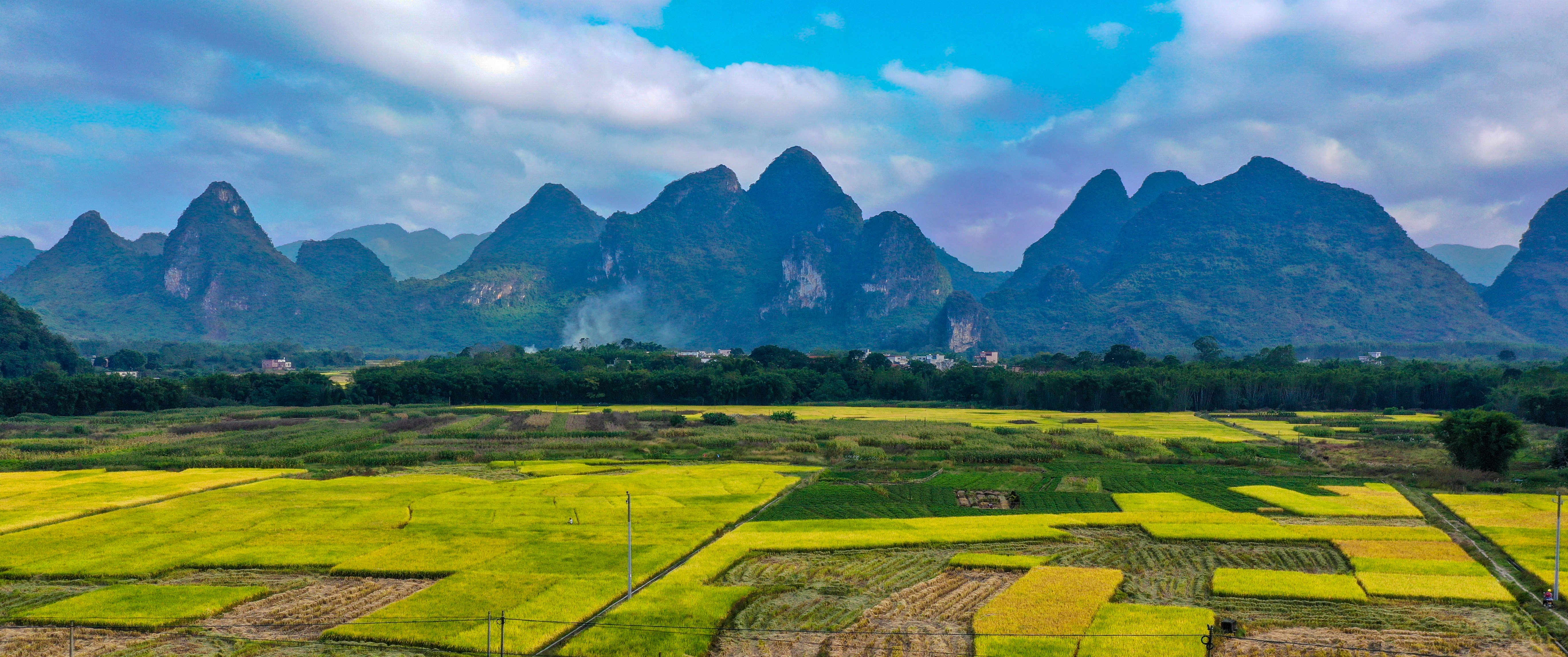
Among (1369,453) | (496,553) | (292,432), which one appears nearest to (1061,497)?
(496,553)

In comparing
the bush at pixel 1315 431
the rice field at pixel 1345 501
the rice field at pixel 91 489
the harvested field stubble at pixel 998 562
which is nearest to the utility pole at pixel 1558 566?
the rice field at pixel 1345 501

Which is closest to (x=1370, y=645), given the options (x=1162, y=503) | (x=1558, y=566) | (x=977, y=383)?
(x=1558, y=566)

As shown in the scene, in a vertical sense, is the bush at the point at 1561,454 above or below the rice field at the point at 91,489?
above

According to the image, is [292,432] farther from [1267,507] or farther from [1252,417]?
[1252,417]

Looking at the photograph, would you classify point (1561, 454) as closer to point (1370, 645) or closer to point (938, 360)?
point (1370, 645)

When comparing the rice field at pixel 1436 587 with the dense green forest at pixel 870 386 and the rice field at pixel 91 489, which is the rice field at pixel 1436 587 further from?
the dense green forest at pixel 870 386

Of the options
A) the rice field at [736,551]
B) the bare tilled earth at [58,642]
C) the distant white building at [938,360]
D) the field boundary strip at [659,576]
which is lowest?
the bare tilled earth at [58,642]
